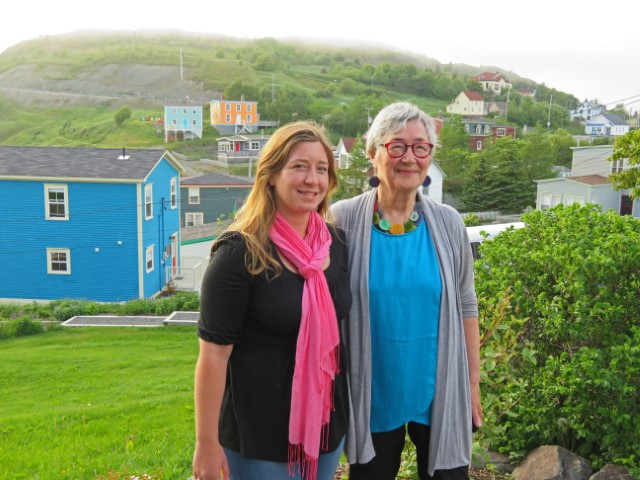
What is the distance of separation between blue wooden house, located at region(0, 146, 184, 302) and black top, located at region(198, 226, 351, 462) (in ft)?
68.9

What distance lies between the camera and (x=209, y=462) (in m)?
2.22

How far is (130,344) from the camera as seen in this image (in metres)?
14.0

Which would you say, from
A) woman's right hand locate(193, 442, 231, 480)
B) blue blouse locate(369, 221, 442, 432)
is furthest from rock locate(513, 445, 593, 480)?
woman's right hand locate(193, 442, 231, 480)

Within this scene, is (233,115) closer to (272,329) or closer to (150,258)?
(150,258)

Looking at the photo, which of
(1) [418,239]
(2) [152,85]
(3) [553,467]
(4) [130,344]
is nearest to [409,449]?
(3) [553,467]

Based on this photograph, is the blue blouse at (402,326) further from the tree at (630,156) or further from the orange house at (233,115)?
the orange house at (233,115)

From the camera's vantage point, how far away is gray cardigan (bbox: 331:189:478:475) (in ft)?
8.07

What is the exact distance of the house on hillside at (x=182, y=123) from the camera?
9838 centimetres

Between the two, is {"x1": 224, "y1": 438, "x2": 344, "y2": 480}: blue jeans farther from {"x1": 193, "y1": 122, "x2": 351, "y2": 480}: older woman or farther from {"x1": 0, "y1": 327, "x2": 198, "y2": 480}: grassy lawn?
{"x1": 0, "y1": 327, "x2": 198, "y2": 480}: grassy lawn

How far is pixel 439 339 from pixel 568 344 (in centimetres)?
155

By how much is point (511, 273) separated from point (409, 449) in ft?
3.99

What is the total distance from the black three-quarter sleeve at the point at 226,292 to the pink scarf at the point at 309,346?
0.17 metres

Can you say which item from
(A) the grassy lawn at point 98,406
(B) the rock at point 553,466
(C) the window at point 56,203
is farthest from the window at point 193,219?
(B) the rock at point 553,466

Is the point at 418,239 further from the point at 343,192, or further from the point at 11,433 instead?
the point at 343,192
